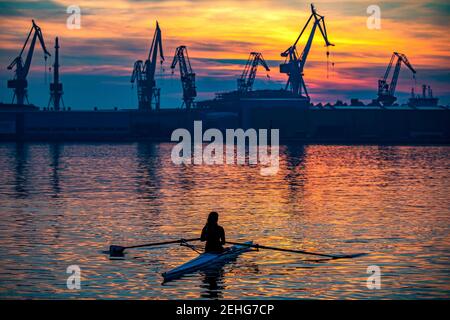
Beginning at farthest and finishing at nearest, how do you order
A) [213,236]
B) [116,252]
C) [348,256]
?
[348,256] → [116,252] → [213,236]

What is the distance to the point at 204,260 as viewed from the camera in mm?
26625

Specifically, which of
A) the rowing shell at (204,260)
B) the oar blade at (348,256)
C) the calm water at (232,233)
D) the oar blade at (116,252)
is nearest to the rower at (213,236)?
the rowing shell at (204,260)

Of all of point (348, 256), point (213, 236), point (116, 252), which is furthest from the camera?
point (348, 256)

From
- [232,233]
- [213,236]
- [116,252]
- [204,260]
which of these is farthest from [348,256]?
[116,252]

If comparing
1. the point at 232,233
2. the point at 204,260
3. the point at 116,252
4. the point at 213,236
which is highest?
the point at 213,236

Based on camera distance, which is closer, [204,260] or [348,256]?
[204,260]

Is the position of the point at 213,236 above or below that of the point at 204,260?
above

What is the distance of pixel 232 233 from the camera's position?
36.4m

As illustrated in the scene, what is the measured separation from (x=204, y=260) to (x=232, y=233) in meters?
9.83

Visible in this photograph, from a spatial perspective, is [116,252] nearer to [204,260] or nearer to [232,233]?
[204,260]

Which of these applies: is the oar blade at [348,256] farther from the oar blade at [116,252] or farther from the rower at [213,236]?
the oar blade at [116,252]

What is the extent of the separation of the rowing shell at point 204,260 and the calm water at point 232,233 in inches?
11.0
